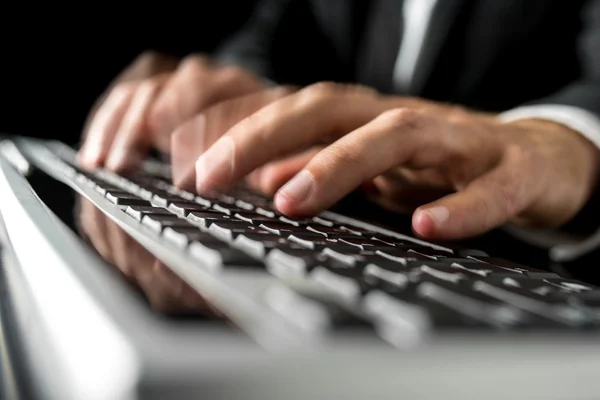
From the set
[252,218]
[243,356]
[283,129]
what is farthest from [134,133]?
[243,356]

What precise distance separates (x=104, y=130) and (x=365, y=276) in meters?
0.54

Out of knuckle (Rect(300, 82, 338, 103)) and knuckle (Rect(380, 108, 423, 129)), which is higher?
knuckle (Rect(300, 82, 338, 103))

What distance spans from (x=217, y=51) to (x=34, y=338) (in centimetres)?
122

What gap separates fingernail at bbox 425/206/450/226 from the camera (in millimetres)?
343

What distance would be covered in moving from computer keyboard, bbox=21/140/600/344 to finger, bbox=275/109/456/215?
0.07 ft

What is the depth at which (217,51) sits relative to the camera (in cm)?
132

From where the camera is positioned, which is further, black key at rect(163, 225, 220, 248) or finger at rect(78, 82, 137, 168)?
finger at rect(78, 82, 137, 168)

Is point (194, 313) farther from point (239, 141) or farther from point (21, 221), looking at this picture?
point (239, 141)

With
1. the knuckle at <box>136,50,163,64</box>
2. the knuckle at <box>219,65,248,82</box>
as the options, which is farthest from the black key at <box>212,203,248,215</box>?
the knuckle at <box>136,50,163,64</box>

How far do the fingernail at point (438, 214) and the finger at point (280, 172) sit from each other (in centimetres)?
18

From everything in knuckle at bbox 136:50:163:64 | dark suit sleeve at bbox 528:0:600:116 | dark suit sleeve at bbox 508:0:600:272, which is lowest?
dark suit sleeve at bbox 508:0:600:272

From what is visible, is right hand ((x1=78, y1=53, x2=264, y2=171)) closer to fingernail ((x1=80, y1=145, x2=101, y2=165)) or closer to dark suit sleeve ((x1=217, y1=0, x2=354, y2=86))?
fingernail ((x1=80, y1=145, x2=101, y2=165))

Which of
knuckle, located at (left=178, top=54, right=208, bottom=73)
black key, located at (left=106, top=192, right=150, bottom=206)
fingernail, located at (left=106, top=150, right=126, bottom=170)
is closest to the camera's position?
black key, located at (left=106, top=192, right=150, bottom=206)

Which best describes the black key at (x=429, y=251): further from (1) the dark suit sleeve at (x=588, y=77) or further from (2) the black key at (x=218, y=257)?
(1) the dark suit sleeve at (x=588, y=77)
